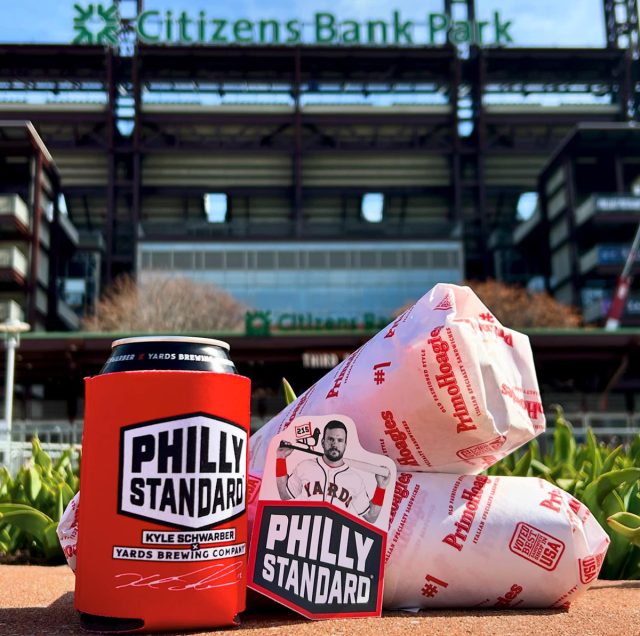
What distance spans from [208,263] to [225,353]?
152 ft

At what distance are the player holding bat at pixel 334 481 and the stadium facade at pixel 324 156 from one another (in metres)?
45.1

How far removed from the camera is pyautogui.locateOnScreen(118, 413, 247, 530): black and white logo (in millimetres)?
2076

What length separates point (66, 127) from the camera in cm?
5344

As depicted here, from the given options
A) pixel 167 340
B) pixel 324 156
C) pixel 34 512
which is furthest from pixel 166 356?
pixel 324 156

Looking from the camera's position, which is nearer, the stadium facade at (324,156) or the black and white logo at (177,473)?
the black and white logo at (177,473)

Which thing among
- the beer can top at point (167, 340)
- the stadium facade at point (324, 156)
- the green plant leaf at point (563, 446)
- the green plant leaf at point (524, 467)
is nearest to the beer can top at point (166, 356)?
the beer can top at point (167, 340)

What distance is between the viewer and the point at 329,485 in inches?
95.7

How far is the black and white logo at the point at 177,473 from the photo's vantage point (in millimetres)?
2076

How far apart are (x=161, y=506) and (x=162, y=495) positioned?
1.2 inches

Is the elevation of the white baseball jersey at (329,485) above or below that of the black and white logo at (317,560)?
above

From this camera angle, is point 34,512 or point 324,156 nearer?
point 34,512
